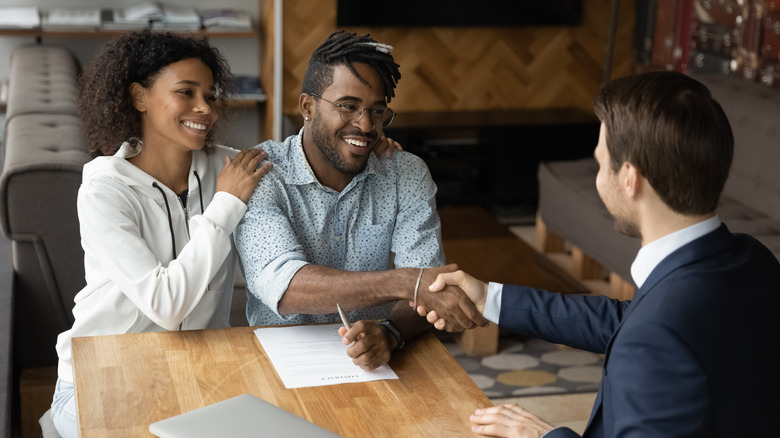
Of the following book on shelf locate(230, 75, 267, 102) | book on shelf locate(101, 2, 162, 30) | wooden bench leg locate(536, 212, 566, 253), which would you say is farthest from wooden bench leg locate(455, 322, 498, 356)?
book on shelf locate(101, 2, 162, 30)

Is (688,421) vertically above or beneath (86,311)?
above

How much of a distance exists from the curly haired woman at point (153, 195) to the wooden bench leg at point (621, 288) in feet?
5.97

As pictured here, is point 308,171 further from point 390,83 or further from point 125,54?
point 125,54

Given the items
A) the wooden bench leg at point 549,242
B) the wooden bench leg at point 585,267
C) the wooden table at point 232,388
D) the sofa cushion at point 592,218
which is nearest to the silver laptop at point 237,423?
the wooden table at point 232,388

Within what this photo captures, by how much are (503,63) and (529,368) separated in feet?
7.69

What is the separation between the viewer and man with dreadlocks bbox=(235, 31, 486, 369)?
1.62 metres

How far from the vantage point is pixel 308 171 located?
5.98 feet

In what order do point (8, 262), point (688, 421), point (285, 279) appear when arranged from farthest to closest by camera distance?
point (8, 262), point (285, 279), point (688, 421)

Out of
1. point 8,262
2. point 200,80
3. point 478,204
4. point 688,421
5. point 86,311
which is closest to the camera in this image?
point 688,421

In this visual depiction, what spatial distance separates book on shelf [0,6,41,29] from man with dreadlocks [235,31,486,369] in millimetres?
2821

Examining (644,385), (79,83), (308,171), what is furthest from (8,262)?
(644,385)

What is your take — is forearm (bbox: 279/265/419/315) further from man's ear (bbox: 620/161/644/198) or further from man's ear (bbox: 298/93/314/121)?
man's ear (bbox: 620/161/644/198)

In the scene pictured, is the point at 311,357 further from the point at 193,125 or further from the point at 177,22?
the point at 177,22

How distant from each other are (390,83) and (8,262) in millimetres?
1229
